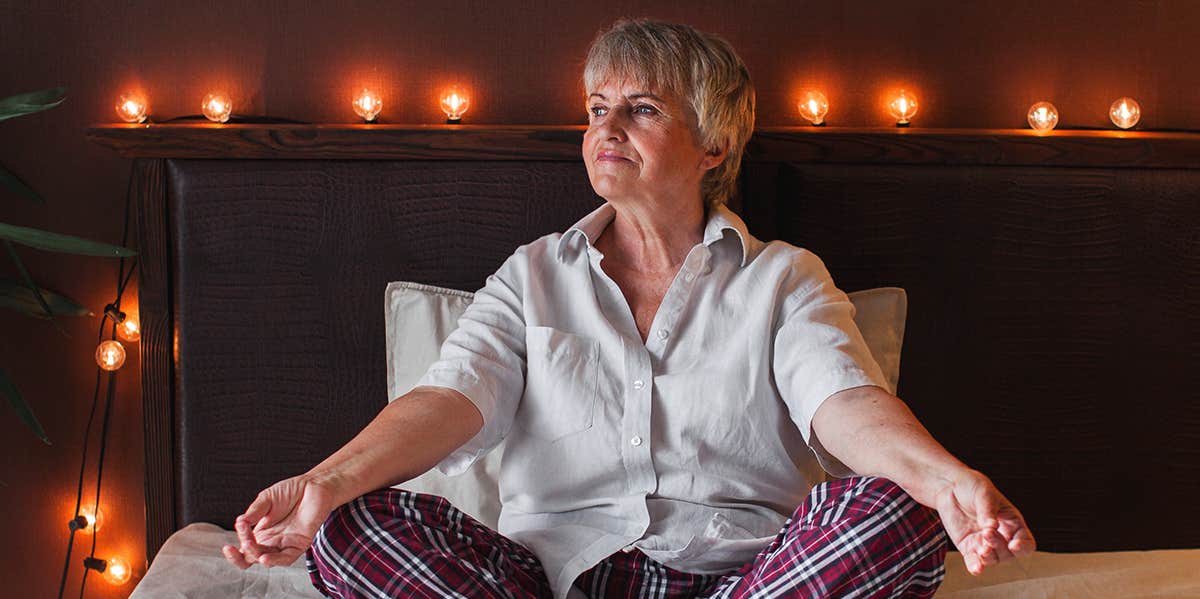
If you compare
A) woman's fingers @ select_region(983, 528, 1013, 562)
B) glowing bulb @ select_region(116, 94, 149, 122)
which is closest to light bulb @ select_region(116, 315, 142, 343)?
glowing bulb @ select_region(116, 94, 149, 122)

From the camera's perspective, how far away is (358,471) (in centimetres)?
150

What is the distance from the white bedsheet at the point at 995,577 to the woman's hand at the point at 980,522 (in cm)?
52

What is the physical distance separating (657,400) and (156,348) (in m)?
0.93

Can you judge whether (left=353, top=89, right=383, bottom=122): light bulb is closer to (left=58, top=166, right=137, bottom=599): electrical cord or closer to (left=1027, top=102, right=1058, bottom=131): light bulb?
(left=58, top=166, right=137, bottom=599): electrical cord

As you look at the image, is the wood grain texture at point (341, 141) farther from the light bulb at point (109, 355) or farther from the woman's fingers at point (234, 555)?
the woman's fingers at point (234, 555)

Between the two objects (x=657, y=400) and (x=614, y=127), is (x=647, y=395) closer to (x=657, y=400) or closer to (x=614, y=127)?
(x=657, y=400)

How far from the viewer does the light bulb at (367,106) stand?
2.17 metres

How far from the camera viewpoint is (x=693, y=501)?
1.73 metres

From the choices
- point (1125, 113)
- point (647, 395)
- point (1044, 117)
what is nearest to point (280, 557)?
point (647, 395)

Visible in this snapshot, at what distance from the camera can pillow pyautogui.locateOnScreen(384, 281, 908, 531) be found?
197 centimetres

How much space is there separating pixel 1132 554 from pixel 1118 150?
701 mm

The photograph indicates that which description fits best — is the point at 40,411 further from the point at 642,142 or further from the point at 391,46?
the point at 642,142

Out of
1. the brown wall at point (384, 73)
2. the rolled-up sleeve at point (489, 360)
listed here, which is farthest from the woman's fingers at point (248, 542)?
the brown wall at point (384, 73)

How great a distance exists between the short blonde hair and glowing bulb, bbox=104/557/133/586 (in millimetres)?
1344
